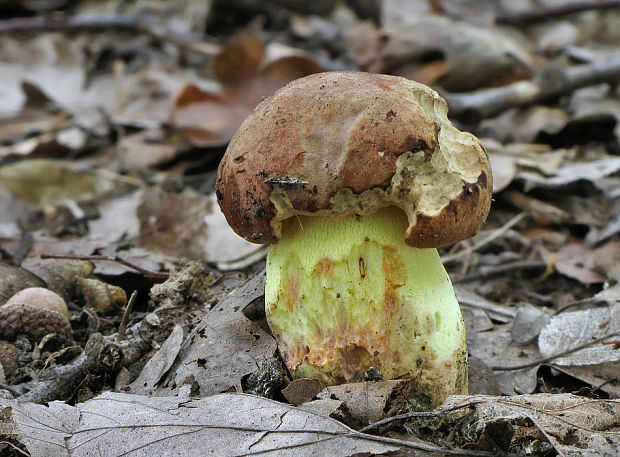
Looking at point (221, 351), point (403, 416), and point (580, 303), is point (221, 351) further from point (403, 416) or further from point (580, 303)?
point (580, 303)

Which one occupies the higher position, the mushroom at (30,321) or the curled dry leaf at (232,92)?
the mushroom at (30,321)

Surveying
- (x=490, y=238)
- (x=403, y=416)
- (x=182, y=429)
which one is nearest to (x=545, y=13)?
(x=490, y=238)

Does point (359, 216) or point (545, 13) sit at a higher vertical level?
point (359, 216)

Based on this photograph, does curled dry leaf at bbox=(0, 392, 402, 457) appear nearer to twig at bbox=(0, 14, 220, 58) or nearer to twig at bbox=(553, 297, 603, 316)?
twig at bbox=(553, 297, 603, 316)

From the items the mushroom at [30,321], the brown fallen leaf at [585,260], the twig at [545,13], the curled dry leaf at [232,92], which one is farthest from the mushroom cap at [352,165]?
the twig at [545,13]

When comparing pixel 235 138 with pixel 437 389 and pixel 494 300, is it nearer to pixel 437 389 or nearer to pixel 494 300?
pixel 437 389

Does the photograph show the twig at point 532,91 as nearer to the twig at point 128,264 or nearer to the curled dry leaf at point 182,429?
the twig at point 128,264
